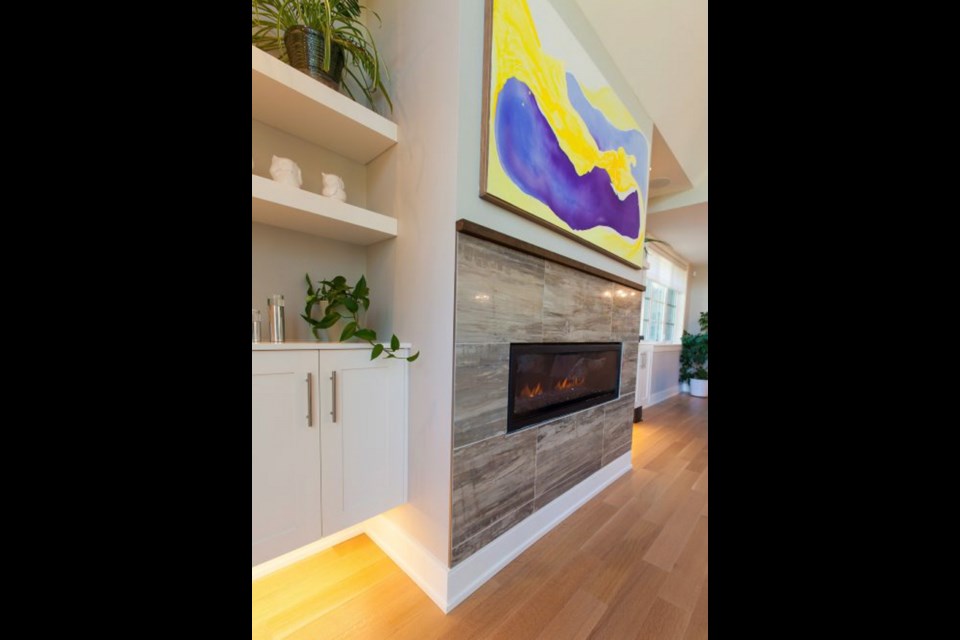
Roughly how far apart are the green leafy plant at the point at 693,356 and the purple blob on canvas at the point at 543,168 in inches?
160

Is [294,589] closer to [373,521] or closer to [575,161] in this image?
[373,521]

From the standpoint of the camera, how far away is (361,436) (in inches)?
48.1

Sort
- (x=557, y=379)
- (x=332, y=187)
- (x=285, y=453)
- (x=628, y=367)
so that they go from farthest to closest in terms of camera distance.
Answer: (x=628, y=367)
(x=557, y=379)
(x=332, y=187)
(x=285, y=453)

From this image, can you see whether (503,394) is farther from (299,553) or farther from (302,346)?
(299,553)

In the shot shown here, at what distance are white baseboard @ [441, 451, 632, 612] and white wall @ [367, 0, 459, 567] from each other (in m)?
0.12

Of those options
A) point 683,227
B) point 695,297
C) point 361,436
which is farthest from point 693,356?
point 361,436

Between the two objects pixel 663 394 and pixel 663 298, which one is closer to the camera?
pixel 663 394

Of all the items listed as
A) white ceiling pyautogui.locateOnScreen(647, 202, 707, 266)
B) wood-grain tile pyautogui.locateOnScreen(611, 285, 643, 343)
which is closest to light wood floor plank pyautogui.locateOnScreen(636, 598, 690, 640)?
wood-grain tile pyautogui.locateOnScreen(611, 285, 643, 343)

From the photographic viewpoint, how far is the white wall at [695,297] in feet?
18.4

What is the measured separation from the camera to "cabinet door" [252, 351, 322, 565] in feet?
3.26

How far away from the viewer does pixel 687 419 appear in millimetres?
3609

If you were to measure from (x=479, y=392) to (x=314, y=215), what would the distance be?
89cm

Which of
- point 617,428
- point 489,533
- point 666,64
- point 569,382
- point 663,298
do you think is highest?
point 666,64

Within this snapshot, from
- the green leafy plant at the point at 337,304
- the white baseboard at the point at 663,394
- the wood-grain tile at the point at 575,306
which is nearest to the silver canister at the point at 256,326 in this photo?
the green leafy plant at the point at 337,304
